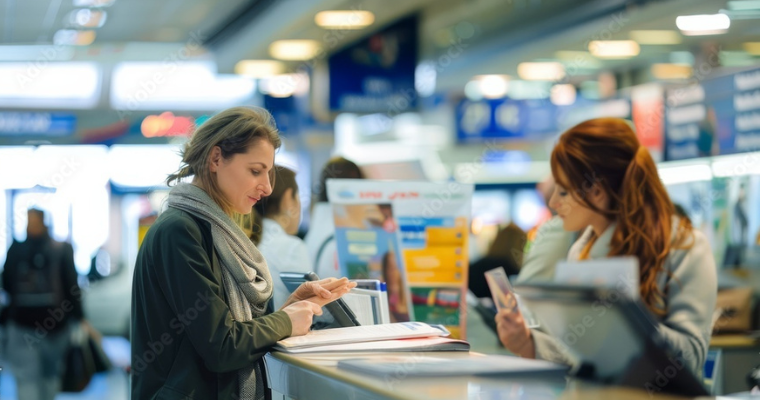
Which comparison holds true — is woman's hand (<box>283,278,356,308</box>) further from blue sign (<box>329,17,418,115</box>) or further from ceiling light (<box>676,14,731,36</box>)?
ceiling light (<box>676,14,731,36</box>)

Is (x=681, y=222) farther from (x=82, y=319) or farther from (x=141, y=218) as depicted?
(x=141, y=218)

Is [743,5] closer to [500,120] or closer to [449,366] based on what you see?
[500,120]

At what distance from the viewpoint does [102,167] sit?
35.2ft

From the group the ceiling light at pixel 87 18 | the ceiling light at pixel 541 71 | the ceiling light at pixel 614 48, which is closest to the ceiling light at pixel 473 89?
the ceiling light at pixel 541 71

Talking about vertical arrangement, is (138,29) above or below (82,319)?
above

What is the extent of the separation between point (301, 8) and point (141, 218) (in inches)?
195

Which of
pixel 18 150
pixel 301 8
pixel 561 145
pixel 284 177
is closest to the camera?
pixel 561 145

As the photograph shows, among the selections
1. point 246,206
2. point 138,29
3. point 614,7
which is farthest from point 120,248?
point 246,206

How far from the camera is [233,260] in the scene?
233 cm

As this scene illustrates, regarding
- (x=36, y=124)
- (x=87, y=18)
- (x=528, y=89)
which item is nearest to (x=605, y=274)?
(x=87, y=18)

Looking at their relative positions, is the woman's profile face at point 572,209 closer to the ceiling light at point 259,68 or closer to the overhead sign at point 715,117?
the overhead sign at point 715,117

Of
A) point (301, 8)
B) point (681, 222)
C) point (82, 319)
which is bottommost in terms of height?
point (82, 319)

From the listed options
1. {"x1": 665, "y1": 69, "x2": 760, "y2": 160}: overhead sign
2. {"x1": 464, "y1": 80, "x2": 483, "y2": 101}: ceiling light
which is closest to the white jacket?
{"x1": 665, "y1": 69, "x2": 760, "y2": 160}: overhead sign

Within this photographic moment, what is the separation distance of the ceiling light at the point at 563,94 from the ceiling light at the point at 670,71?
5.69ft
